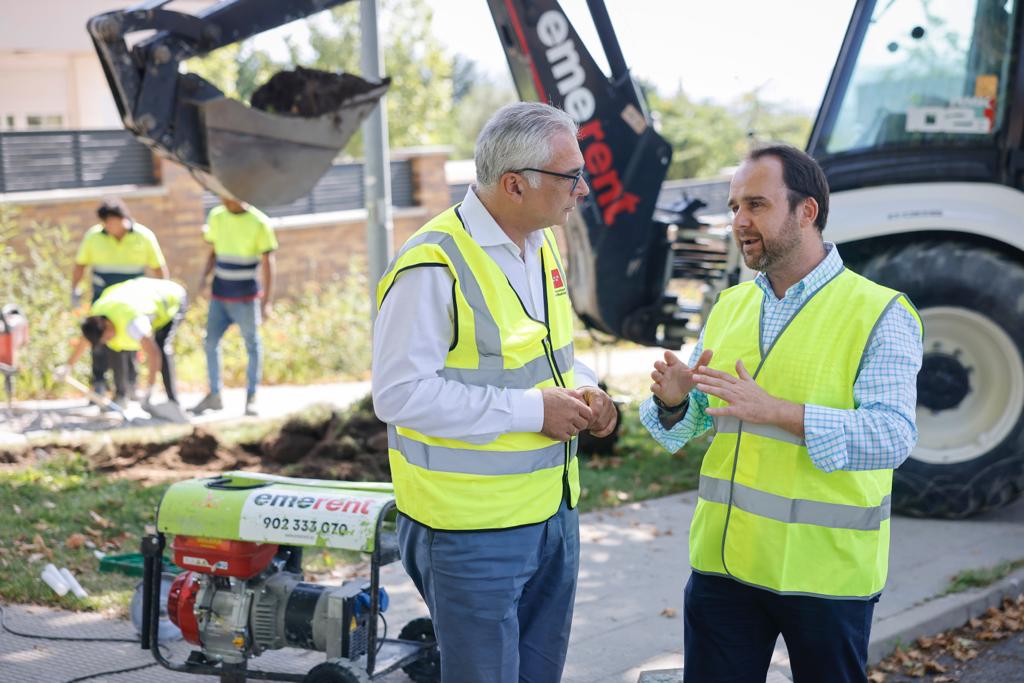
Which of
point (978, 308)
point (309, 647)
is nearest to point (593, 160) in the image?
point (978, 308)

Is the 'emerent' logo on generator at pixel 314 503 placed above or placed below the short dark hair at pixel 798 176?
below

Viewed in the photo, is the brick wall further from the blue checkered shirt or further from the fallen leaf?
the blue checkered shirt

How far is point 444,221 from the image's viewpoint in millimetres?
2990

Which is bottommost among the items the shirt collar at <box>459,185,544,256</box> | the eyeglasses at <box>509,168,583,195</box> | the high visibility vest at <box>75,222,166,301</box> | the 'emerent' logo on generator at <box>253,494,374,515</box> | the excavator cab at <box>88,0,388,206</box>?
the 'emerent' logo on generator at <box>253,494,374,515</box>

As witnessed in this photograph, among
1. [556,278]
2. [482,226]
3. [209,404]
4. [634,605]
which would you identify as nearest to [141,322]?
[209,404]

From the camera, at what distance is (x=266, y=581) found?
418cm

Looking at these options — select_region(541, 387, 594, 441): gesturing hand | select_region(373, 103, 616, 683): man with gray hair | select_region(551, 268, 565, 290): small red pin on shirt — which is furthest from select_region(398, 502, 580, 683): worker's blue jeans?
select_region(551, 268, 565, 290): small red pin on shirt

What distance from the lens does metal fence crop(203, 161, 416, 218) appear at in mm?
17406

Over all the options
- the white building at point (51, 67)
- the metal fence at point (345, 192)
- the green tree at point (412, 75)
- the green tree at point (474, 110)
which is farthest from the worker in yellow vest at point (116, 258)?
the green tree at point (474, 110)

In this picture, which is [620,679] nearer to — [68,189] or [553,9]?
[553,9]

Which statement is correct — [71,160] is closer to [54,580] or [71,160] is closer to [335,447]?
[335,447]

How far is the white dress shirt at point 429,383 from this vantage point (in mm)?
2799

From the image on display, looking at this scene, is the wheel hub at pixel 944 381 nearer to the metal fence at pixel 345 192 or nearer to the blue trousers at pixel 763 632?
the blue trousers at pixel 763 632

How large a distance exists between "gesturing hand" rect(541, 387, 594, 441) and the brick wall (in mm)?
11499
